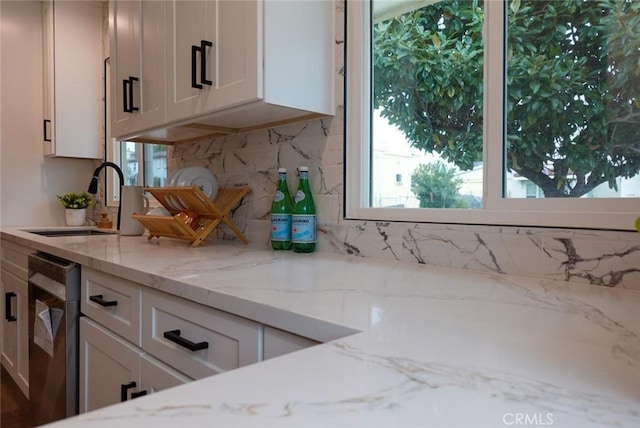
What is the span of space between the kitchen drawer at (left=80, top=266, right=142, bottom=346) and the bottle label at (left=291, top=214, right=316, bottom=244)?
58 cm

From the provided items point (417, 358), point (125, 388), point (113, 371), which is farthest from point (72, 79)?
point (417, 358)

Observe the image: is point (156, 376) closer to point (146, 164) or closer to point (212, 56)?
point (212, 56)

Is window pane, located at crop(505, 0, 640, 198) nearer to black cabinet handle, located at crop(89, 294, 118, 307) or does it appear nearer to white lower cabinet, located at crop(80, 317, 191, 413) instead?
white lower cabinet, located at crop(80, 317, 191, 413)

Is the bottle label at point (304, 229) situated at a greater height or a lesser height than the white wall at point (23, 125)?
lesser

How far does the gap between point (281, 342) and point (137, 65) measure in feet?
5.49

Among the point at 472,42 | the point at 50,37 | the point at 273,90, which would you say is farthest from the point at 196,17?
the point at 50,37

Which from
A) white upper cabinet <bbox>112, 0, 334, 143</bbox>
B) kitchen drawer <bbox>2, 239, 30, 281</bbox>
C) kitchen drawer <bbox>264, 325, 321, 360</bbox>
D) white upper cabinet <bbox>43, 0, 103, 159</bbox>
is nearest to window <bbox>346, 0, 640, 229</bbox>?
white upper cabinet <bbox>112, 0, 334, 143</bbox>

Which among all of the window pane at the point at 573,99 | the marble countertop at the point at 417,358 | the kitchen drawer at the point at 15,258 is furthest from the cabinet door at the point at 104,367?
the window pane at the point at 573,99

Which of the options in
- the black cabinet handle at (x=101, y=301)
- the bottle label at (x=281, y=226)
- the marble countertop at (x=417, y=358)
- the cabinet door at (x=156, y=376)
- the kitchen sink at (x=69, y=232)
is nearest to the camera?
the marble countertop at (x=417, y=358)

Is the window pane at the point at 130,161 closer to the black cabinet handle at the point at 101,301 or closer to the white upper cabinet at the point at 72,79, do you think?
the white upper cabinet at the point at 72,79

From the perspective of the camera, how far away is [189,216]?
1893 mm

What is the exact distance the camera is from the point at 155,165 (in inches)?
111

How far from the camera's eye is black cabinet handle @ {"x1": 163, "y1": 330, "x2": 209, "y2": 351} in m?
0.90

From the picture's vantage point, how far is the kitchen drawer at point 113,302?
1159 millimetres
